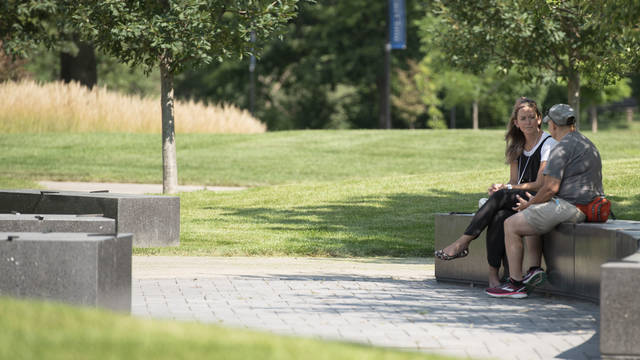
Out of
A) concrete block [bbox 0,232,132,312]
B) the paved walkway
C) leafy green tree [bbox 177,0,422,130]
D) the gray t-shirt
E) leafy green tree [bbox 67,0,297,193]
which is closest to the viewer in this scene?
the paved walkway

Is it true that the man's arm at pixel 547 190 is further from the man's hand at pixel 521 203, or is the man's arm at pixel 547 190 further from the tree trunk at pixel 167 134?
the tree trunk at pixel 167 134

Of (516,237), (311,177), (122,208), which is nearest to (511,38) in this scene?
(311,177)

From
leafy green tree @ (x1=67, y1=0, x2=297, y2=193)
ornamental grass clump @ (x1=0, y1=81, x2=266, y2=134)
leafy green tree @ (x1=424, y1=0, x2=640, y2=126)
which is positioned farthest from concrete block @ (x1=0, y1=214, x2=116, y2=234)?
ornamental grass clump @ (x1=0, y1=81, x2=266, y2=134)

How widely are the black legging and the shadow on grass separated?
11.1ft

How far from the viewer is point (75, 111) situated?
29422 mm

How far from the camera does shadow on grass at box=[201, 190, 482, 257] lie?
39.7 ft

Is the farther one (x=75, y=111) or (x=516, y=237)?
(x=75, y=111)

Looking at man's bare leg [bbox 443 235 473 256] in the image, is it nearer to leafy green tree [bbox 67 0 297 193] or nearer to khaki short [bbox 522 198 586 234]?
khaki short [bbox 522 198 586 234]

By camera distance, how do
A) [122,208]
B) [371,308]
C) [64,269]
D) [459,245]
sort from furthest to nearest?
[122,208] < [459,245] < [371,308] < [64,269]

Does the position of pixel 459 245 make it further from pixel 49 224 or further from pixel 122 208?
pixel 122 208

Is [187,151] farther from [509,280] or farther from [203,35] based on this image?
[509,280]

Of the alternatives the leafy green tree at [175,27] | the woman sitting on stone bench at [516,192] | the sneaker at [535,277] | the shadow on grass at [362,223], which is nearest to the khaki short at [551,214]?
the woman sitting on stone bench at [516,192]

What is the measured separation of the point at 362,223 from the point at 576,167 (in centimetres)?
683

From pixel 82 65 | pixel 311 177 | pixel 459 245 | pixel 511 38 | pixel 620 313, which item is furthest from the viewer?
pixel 82 65
